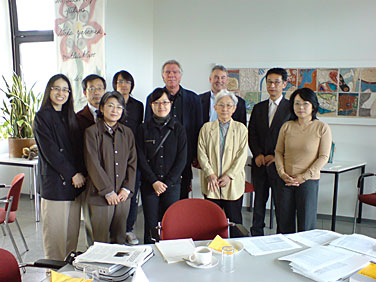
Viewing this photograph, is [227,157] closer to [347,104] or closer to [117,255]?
[117,255]

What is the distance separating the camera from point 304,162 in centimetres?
264

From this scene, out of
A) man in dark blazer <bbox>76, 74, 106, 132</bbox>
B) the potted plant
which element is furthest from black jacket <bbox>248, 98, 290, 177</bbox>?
the potted plant

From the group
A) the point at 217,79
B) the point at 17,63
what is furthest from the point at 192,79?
the point at 17,63

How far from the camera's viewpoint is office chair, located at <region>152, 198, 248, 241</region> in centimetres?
200

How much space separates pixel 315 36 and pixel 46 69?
3808 millimetres

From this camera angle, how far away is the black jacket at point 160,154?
2717mm

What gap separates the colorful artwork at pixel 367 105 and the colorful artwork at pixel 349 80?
0.12 metres

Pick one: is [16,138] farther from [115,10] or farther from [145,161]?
[145,161]

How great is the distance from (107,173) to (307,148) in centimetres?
155

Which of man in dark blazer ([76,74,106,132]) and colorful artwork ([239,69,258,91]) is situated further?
colorful artwork ([239,69,258,91])

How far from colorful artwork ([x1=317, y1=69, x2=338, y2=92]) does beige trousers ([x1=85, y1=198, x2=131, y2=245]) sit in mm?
2890

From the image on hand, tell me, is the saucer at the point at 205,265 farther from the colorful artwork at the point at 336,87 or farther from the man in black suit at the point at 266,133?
the colorful artwork at the point at 336,87

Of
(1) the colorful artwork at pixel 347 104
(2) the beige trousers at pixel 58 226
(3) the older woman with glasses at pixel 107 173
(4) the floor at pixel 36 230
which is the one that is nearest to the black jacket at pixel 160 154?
(3) the older woman with glasses at pixel 107 173

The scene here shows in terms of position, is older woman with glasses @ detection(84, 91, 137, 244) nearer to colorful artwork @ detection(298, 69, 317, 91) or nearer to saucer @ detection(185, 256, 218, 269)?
saucer @ detection(185, 256, 218, 269)
